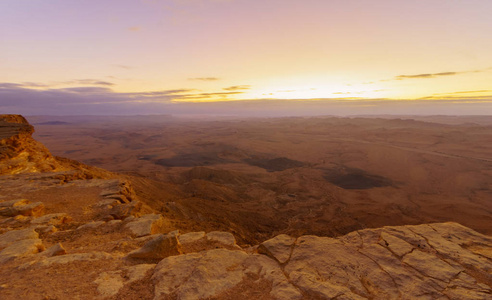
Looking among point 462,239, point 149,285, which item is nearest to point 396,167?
point 462,239

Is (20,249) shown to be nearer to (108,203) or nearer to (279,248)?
(108,203)

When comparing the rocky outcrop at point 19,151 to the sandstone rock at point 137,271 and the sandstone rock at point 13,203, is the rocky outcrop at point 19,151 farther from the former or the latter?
the sandstone rock at point 137,271

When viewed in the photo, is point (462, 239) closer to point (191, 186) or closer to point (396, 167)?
point (191, 186)

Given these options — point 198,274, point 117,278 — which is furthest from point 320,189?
point 117,278

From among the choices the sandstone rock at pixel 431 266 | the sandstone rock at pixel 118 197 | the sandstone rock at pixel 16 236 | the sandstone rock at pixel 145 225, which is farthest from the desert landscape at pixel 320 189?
the sandstone rock at pixel 431 266

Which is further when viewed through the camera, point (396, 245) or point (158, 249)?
point (396, 245)

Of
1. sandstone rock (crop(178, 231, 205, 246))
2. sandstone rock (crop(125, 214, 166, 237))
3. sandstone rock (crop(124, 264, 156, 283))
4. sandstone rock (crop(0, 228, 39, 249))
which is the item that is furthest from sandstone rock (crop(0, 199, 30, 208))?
sandstone rock (crop(124, 264, 156, 283))
